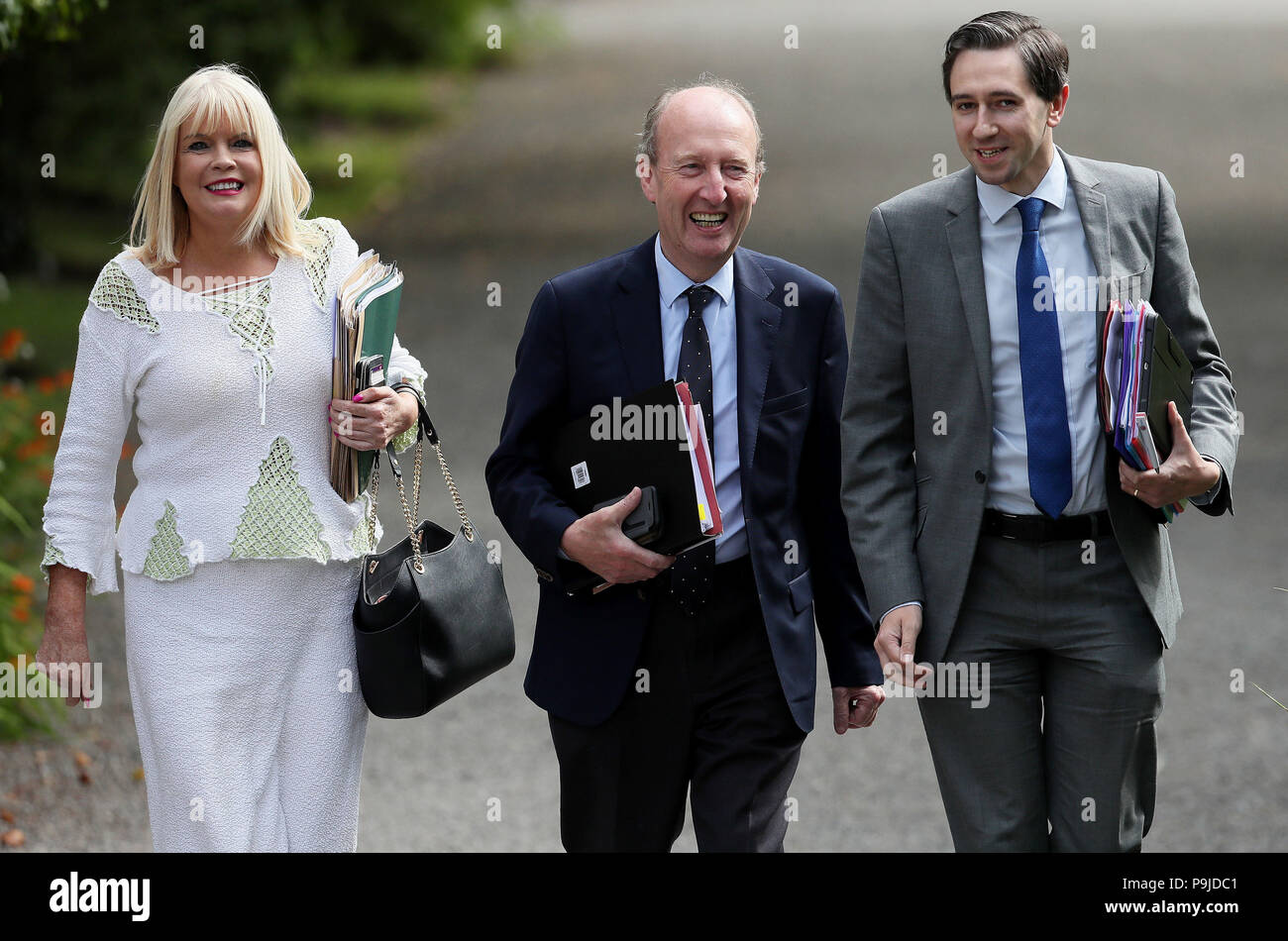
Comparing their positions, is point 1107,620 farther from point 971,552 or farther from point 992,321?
point 992,321

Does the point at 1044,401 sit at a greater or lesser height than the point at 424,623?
greater

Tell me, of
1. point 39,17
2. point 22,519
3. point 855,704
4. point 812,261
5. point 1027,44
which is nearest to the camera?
point 1027,44

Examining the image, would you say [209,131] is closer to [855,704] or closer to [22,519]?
[855,704]

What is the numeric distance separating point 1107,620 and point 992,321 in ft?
2.28

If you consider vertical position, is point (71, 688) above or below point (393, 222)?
below

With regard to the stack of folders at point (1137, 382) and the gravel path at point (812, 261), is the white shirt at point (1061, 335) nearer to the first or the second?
the stack of folders at point (1137, 382)

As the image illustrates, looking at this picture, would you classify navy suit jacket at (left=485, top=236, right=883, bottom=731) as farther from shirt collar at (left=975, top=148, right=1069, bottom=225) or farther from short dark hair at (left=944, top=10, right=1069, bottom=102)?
short dark hair at (left=944, top=10, right=1069, bottom=102)

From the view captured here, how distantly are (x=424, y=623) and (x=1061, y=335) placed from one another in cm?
155

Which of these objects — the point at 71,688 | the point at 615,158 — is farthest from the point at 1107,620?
the point at 615,158

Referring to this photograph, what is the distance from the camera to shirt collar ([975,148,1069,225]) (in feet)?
12.5

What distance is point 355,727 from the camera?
4.06 m

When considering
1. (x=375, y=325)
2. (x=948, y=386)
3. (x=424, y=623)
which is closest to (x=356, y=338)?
(x=375, y=325)

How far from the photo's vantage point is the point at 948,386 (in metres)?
3.81

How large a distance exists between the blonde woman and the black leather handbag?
0.11 m
